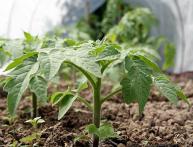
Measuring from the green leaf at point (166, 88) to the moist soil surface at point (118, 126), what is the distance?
13.4 inches

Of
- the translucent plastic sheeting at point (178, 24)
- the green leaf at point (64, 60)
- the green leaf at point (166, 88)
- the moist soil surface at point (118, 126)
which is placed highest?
the translucent plastic sheeting at point (178, 24)

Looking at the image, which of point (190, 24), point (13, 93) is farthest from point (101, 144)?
point (190, 24)

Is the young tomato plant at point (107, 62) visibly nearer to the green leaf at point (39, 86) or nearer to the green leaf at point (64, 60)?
the green leaf at point (64, 60)

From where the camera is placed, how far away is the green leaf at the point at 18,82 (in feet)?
4.62

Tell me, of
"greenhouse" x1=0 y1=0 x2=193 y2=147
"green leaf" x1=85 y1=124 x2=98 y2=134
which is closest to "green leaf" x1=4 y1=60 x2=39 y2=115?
"greenhouse" x1=0 y1=0 x2=193 y2=147

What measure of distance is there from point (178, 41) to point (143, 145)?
3.44 meters

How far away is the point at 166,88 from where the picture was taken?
1546 mm

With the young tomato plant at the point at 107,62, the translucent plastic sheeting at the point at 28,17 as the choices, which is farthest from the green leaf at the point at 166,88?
the translucent plastic sheeting at the point at 28,17

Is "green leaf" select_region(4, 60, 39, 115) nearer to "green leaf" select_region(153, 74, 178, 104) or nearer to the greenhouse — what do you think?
the greenhouse

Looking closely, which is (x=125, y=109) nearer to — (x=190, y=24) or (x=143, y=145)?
(x=143, y=145)

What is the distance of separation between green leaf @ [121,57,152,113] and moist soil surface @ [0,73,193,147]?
35 cm

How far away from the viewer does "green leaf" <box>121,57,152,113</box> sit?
1.47 metres

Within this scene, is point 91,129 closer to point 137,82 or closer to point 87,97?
point 137,82

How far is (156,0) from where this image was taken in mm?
5145
